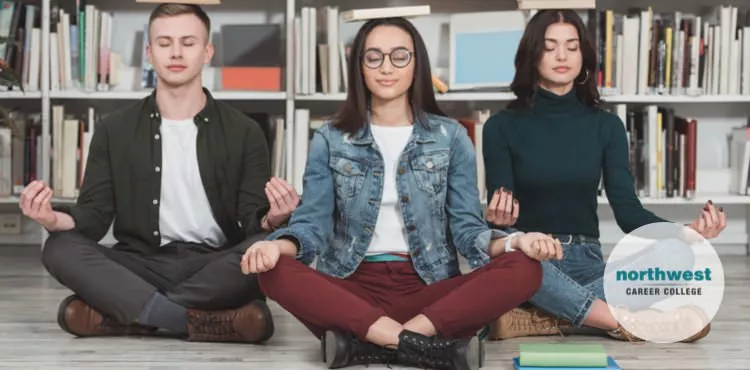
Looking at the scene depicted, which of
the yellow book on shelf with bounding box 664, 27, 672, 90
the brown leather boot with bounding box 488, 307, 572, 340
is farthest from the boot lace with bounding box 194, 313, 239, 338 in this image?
the yellow book on shelf with bounding box 664, 27, 672, 90

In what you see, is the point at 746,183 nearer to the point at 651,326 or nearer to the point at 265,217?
the point at 651,326

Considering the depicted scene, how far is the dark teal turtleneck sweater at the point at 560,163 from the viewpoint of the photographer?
2971mm

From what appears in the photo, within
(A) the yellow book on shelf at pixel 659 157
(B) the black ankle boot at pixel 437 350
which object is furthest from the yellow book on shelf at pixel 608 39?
(B) the black ankle boot at pixel 437 350

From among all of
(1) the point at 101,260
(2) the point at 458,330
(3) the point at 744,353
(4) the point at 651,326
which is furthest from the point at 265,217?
(3) the point at 744,353

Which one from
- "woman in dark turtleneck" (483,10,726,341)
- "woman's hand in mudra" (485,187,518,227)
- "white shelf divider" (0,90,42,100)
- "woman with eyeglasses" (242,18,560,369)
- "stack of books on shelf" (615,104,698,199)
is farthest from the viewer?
"stack of books on shelf" (615,104,698,199)

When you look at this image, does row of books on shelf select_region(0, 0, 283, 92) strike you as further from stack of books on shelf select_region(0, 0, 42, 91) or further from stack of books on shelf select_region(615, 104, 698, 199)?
stack of books on shelf select_region(615, 104, 698, 199)

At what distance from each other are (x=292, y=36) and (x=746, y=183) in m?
1.60

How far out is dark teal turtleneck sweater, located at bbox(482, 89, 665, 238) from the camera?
9.75 feet

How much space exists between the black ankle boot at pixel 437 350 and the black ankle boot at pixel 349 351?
0.07 metres

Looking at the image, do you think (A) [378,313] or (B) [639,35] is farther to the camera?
(B) [639,35]

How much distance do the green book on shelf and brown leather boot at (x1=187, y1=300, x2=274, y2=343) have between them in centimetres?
62

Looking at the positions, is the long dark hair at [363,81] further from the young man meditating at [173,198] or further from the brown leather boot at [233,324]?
the brown leather boot at [233,324]

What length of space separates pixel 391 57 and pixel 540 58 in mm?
454

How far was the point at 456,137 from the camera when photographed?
2736 mm
